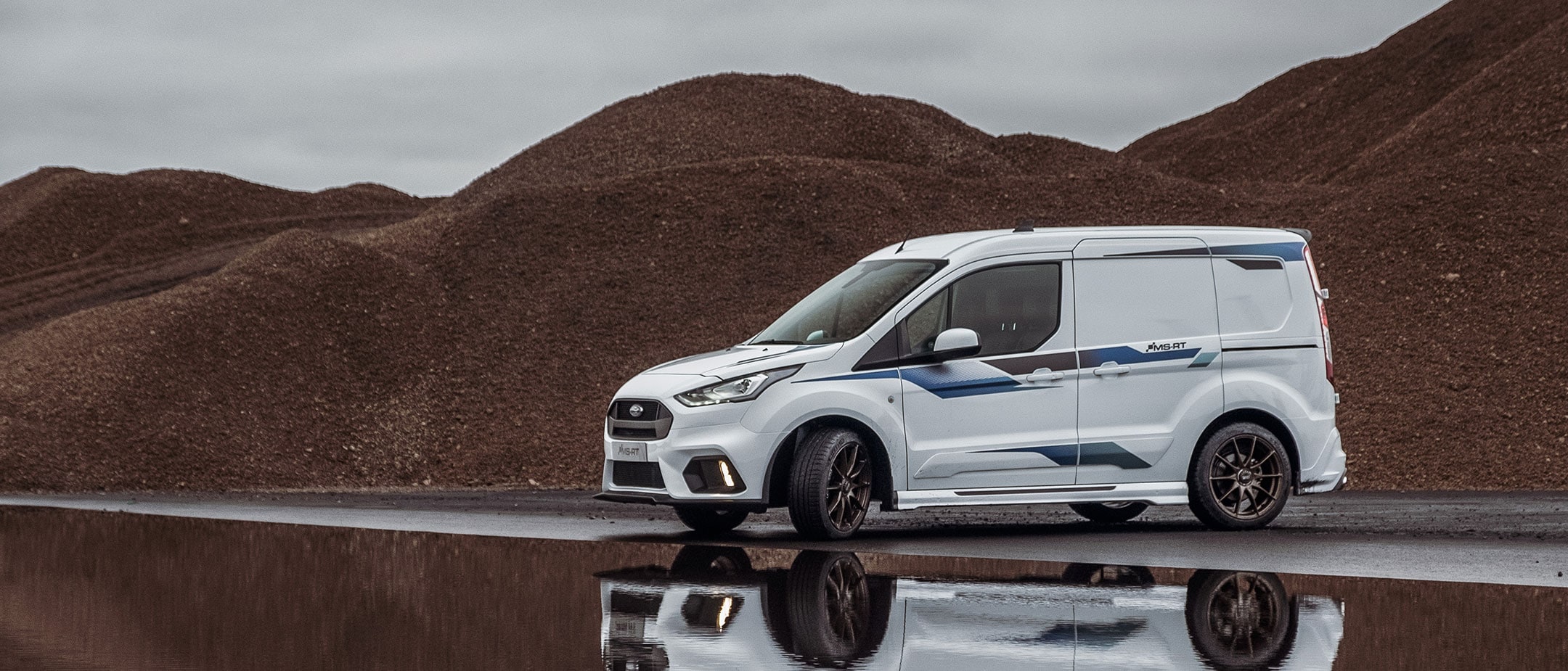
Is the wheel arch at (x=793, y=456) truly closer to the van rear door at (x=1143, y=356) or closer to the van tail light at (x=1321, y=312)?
the van rear door at (x=1143, y=356)

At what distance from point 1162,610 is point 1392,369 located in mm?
15509

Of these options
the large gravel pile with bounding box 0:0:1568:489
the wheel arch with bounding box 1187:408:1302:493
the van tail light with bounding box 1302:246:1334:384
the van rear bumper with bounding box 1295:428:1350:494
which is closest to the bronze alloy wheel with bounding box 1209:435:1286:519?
the wheel arch with bounding box 1187:408:1302:493

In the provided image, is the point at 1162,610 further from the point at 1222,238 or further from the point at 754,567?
the point at 1222,238

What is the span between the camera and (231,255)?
38.9 meters

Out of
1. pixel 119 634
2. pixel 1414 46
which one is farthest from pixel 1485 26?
pixel 119 634

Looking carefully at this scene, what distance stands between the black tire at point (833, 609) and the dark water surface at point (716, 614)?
0.02m

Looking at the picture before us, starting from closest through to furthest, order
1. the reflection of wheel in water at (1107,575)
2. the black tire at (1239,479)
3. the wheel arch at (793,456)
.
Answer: the reflection of wheel in water at (1107,575)
the wheel arch at (793,456)
the black tire at (1239,479)

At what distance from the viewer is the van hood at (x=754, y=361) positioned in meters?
11.0

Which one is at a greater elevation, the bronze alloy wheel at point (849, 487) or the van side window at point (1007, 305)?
the van side window at point (1007, 305)

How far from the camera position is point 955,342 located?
11086 millimetres

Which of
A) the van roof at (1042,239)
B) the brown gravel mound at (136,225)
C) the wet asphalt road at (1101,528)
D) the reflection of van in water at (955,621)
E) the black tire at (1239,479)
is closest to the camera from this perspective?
the reflection of van in water at (955,621)

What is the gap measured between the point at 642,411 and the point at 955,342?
2.26 metres

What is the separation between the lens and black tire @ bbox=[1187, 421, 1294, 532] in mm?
12109

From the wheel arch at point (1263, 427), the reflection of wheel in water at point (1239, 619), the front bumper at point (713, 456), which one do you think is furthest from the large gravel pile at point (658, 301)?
the reflection of wheel in water at point (1239, 619)
